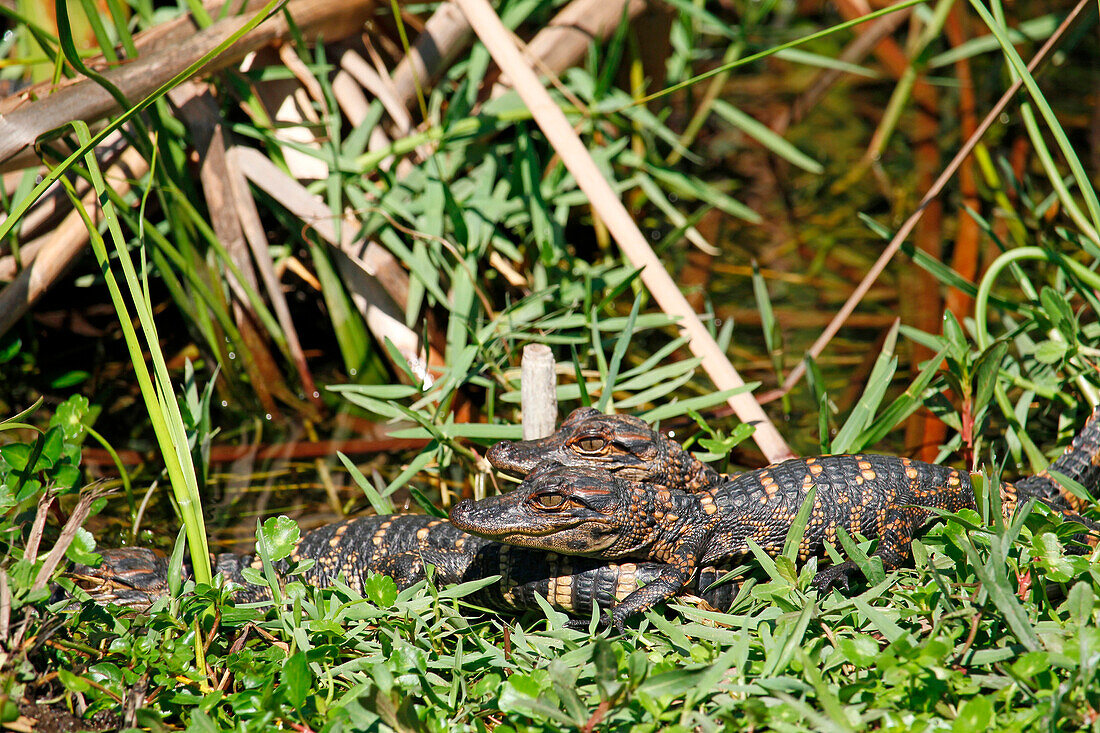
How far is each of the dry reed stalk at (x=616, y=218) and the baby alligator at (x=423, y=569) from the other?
0.73 metres

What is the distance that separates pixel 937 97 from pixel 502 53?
4.18m

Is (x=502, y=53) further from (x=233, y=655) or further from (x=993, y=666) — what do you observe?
(x=993, y=666)

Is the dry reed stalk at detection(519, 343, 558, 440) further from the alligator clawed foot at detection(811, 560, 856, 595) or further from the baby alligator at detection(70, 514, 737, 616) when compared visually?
the alligator clawed foot at detection(811, 560, 856, 595)

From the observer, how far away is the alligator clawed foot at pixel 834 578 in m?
2.48

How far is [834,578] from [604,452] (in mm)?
745

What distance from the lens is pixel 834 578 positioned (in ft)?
8.18

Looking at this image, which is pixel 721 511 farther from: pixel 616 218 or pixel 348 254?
pixel 348 254

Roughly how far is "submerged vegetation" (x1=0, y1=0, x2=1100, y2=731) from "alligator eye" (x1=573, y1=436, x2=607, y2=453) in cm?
37

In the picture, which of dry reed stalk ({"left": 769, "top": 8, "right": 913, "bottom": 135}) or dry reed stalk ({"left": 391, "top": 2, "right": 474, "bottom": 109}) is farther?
dry reed stalk ({"left": 769, "top": 8, "right": 913, "bottom": 135})

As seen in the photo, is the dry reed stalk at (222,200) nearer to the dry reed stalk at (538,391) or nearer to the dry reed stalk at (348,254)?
the dry reed stalk at (348,254)

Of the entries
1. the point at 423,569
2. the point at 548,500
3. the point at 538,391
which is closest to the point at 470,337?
the point at 538,391

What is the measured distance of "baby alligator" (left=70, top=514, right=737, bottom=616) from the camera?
2580mm

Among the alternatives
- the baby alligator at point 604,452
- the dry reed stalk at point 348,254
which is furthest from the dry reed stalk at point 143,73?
the baby alligator at point 604,452

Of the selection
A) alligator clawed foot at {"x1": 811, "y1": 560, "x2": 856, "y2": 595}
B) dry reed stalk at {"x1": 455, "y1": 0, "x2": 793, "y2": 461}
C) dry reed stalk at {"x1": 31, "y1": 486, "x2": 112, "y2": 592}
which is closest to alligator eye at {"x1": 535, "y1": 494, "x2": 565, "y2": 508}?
alligator clawed foot at {"x1": 811, "y1": 560, "x2": 856, "y2": 595}
